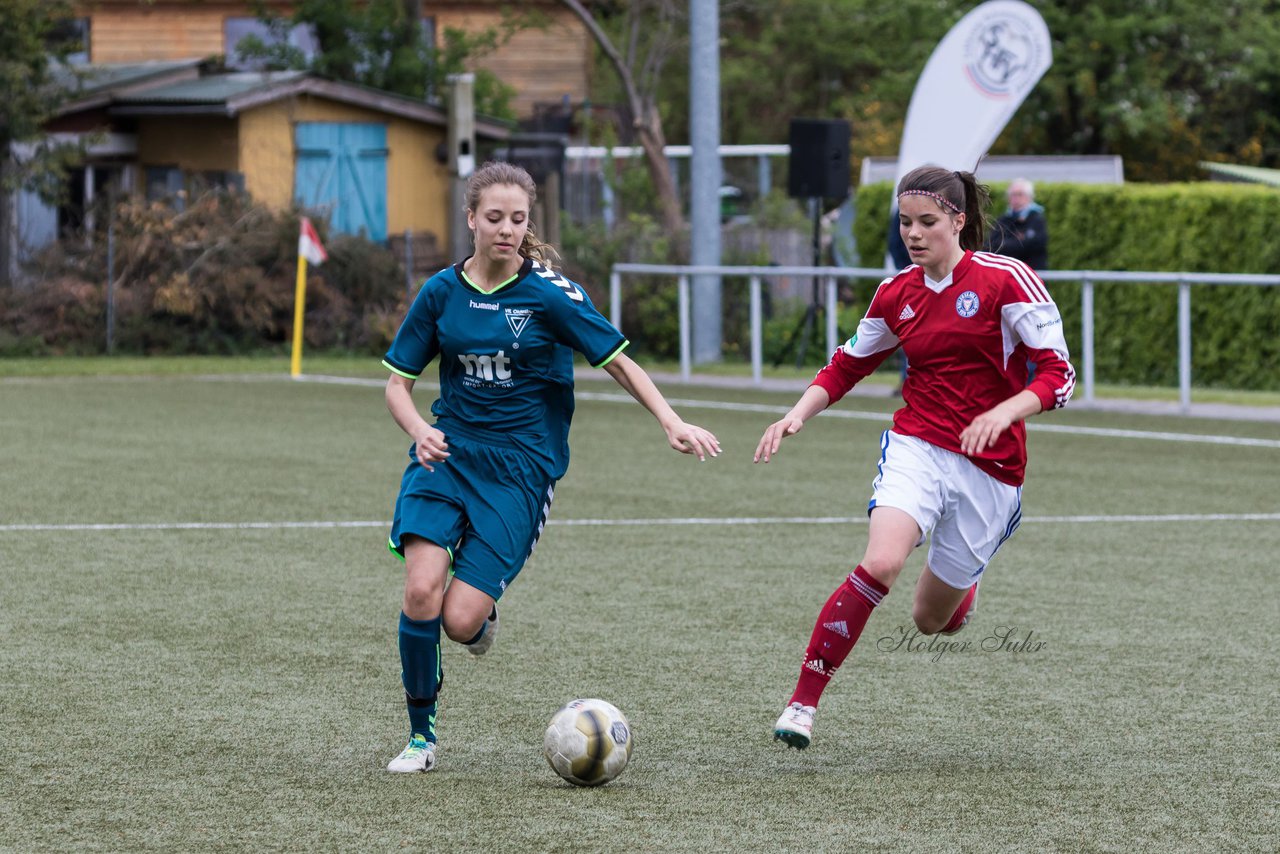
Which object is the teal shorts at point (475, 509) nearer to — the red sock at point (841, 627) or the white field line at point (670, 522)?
the red sock at point (841, 627)

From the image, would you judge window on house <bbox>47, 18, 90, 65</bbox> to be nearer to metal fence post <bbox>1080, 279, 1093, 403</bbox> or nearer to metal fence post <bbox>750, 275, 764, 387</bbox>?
metal fence post <bbox>750, 275, 764, 387</bbox>

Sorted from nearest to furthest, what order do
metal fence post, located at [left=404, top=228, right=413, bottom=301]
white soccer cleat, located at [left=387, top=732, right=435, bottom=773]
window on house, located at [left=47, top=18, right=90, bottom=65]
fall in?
white soccer cleat, located at [left=387, top=732, right=435, bottom=773]
metal fence post, located at [left=404, top=228, right=413, bottom=301]
window on house, located at [left=47, top=18, right=90, bottom=65]

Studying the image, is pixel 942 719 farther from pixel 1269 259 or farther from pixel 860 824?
pixel 1269 259

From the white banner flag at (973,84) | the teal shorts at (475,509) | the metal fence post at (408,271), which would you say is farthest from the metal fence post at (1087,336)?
the teal shorts at (475,509)

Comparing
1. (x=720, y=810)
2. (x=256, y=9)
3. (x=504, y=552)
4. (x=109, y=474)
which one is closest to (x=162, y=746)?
(x=504, y=552)

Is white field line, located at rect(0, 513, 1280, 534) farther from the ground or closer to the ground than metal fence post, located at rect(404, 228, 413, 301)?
closer to the ground

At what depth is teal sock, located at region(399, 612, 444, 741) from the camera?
5.51 meters

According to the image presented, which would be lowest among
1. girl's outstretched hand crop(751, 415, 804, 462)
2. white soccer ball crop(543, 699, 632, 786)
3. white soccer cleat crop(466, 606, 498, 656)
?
white soccer ball crop(543, 699, 632, 786)

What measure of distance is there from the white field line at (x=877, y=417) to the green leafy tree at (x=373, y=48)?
37.2 ft

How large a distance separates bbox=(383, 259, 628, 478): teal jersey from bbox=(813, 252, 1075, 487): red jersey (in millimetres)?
952

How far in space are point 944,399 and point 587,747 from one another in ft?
5.02

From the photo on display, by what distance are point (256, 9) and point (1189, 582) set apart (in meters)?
25.0

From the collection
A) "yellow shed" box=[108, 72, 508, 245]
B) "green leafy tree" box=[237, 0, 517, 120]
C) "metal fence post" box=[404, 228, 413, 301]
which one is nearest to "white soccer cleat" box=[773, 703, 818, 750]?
"metal fence post" box=[404, 228, 413, 301]

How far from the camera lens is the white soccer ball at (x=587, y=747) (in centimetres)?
527
